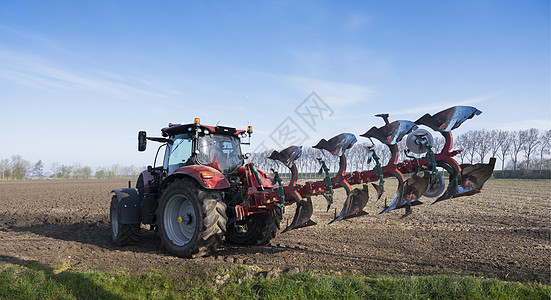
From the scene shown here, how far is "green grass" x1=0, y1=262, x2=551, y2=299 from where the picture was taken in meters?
3.91

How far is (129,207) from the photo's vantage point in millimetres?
6848

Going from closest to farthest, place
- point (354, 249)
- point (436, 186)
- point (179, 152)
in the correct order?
point (436, 186)
point (354, 249)
point (179, 152)

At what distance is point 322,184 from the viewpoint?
201 inches

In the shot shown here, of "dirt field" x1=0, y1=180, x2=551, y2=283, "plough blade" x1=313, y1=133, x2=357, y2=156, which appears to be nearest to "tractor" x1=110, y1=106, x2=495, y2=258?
"plough blade" x1=313, y1=133, x2=357, y2=156

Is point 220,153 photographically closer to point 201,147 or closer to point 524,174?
point 201,147

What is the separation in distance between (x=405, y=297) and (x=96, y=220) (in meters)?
9.44

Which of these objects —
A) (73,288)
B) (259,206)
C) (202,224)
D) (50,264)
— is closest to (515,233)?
(259,206)

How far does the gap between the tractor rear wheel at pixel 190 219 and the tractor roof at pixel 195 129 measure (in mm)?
1047

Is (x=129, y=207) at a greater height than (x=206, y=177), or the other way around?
(x=206, y=177)

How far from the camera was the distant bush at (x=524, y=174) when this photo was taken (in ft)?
145

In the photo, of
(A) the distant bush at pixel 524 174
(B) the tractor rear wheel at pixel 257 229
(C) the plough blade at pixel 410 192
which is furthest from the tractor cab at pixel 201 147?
(A) the distant bush at pixel 524 174

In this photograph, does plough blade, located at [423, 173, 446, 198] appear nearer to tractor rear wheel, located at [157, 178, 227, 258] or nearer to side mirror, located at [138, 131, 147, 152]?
tractor rear wheel, located at [157, 178, 227, 258]

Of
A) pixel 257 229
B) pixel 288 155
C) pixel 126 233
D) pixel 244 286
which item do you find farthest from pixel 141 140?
pixel 244 286

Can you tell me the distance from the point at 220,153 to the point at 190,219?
1.40 metres
